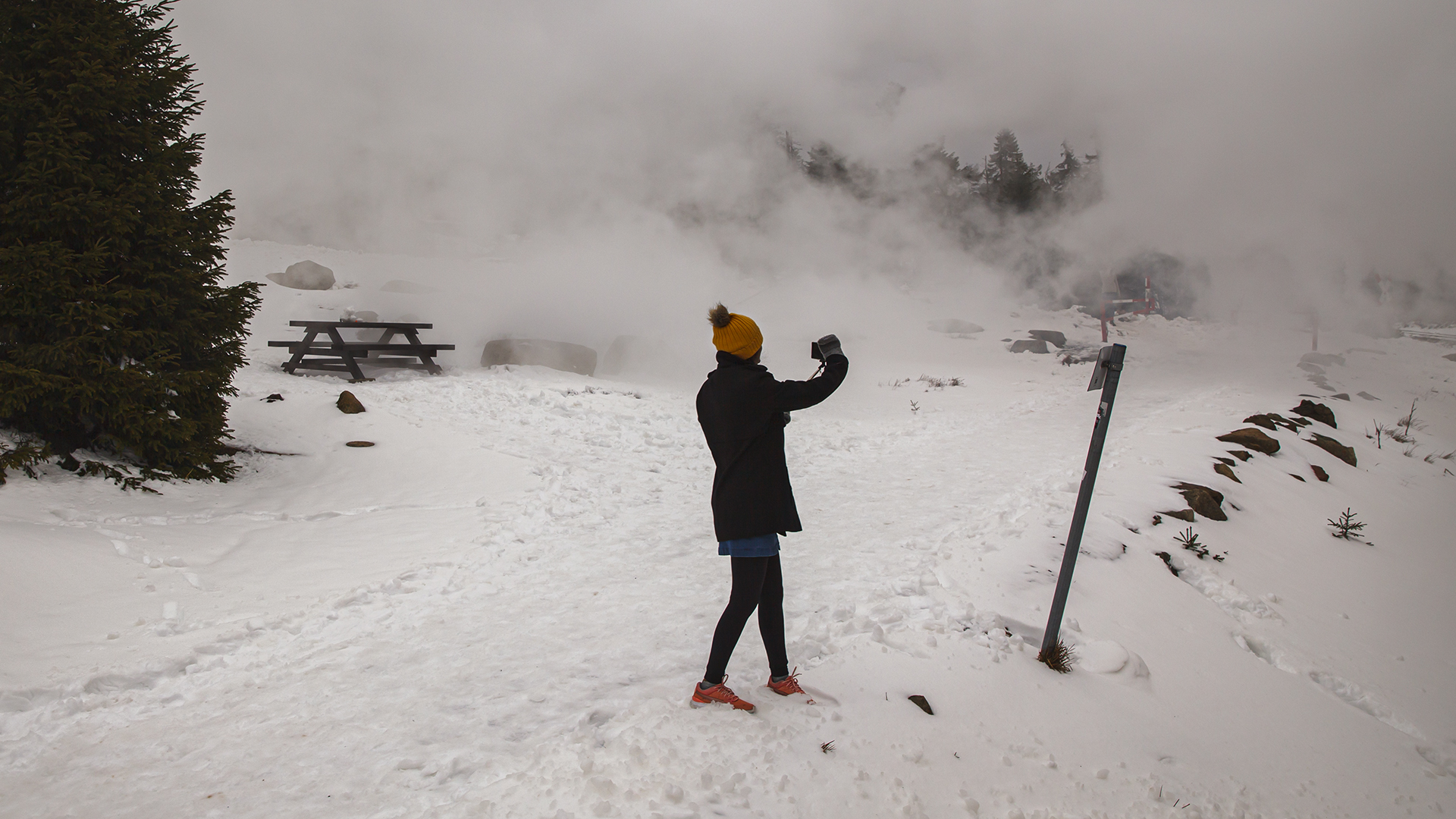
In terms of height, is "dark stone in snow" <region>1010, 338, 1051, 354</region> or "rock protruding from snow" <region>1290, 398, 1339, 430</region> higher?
"dark stone in snow" <region>1010, 338, 1051, 354</region>

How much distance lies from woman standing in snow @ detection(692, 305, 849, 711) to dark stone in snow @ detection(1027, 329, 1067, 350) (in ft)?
63.1

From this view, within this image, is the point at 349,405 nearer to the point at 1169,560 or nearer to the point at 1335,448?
the point at 1169,560

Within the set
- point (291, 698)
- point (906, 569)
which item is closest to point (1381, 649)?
point (906, 569)

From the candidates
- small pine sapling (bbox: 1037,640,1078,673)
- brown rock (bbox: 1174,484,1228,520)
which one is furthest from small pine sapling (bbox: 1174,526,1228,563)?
small pine sapling (bbox: 1037,640,1078,673)

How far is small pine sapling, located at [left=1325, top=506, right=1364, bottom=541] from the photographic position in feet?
18.9

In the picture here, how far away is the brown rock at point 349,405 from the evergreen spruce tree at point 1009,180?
23962 millimetres

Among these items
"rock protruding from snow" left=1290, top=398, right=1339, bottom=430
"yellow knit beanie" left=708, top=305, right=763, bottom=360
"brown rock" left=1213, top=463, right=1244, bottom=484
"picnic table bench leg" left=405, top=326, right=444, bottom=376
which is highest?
"rock protruding from snow" left=1290, top=398, right=1339, bottom=430

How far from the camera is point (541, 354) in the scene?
11.9 m

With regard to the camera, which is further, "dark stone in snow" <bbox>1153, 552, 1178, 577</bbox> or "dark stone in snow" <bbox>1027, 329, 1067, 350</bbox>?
"dark stone in snow" <bbox>1027, 329, 1067, 350</bbox>

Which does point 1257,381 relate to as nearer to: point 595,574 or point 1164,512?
point 1164,512

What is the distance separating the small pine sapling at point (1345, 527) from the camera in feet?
18.9

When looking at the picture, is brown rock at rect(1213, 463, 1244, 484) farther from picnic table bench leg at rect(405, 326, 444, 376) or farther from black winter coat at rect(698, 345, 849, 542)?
picnic table bench leg at rect(405, 326, 444, 376)

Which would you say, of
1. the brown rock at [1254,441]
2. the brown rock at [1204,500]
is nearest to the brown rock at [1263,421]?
the brown rock at [1254,441]

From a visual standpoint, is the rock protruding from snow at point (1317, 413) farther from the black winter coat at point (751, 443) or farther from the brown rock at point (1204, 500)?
the black winter coat at point (751, 443)
